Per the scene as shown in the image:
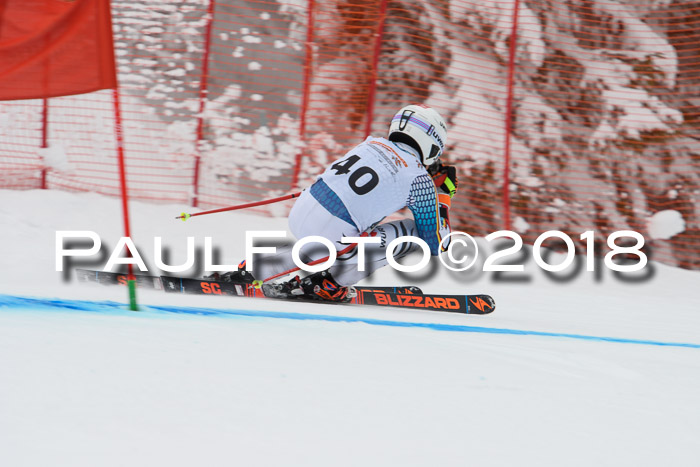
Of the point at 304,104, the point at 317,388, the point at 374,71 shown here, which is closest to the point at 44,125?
the point at 304,104

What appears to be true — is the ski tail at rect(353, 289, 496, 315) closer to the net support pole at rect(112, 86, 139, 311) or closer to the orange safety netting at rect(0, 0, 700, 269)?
the net support pole at rect(112, 86, 139, 311)

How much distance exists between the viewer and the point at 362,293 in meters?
4.55

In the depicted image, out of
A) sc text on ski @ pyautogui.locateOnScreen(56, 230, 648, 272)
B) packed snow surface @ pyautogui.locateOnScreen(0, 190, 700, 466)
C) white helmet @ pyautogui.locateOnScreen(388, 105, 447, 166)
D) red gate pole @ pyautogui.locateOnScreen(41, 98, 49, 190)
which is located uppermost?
white helmet @ pyautogui.locateOnScreen(388, 105, 447, 166)

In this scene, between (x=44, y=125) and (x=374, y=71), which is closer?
(x=44, y=125)

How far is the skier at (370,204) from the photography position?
3.98m

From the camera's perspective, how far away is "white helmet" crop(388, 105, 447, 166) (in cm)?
410

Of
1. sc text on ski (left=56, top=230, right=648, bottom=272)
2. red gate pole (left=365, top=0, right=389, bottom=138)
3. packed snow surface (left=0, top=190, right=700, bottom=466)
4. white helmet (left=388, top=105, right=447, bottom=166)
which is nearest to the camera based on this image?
packed snow surface (left=0, top=190, right=700, bottom=466)

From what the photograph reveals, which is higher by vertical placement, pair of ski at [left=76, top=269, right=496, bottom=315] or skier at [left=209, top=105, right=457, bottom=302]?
skier at [left=209, top=105, right=457, bottom=302]

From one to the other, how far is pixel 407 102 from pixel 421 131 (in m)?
5.64

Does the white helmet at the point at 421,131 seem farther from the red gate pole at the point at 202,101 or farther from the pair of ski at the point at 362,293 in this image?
the red gate pole at the point at 202,101

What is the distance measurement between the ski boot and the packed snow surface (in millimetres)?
397

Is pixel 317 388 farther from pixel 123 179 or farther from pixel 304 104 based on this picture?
pixel 304 104

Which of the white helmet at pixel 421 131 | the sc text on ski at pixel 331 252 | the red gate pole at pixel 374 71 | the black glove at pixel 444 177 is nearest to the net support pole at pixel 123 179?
the sc text on ski at pixel 331 252

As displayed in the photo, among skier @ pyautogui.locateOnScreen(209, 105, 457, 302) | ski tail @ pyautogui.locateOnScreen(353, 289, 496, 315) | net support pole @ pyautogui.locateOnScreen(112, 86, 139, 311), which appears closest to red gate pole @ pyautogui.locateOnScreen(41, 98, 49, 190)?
skier @ pyautogui.locateOnScreen(209, 105, 457, 302)
